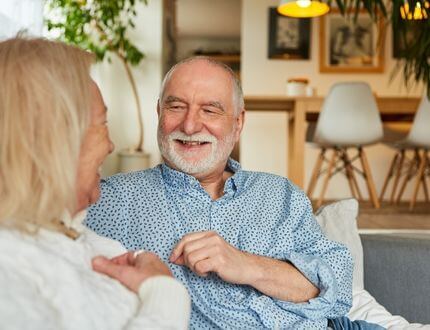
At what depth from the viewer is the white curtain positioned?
2092mm

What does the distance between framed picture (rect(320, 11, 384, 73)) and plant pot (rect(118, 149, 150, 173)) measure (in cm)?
240

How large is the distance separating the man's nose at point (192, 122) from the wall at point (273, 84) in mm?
5000

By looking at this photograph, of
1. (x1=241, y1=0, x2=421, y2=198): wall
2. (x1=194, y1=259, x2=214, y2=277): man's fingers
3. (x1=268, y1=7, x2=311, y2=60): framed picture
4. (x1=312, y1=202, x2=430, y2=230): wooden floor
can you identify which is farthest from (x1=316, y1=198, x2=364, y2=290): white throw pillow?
(x1=268, y1=7, x2=311, y2=60): framed picture

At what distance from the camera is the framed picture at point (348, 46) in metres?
6.27

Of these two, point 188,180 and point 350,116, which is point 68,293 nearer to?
point 188,180

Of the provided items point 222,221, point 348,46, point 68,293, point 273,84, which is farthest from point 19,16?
point 348,46

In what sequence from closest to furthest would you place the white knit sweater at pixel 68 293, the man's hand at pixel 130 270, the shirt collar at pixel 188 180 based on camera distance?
the white knit sweater at pixel 68 293 < the man's hand at pixel 130 270 < the shirt collar at pixel 188 180

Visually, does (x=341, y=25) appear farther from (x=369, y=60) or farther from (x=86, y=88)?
(x=86, y=88)

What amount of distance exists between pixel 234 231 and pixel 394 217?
10.3 feet

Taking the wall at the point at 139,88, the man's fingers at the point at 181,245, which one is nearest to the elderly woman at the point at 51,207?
the man's fingers at the point at 181,245

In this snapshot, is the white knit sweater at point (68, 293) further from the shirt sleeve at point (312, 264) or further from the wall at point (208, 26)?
the wall at point (208, 26)

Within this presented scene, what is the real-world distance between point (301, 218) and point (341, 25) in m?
5.33

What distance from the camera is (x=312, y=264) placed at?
1210mm

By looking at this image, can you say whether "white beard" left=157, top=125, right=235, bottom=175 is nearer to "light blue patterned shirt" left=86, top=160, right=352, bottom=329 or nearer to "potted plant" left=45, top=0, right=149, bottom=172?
"light blue patterned shirt" left=86, top=160, right=352, bottom=329
